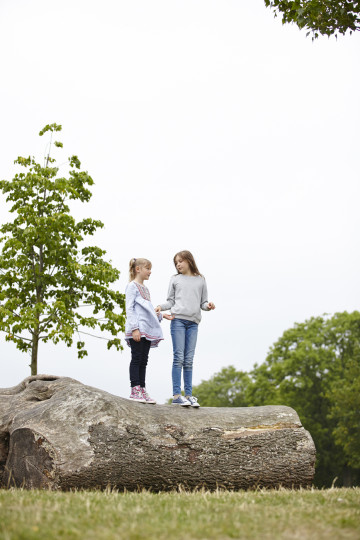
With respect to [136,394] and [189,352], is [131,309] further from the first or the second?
[136,394]

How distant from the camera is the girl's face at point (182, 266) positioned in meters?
10.9

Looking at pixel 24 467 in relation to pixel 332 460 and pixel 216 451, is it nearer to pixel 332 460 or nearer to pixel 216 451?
pixel 216 451

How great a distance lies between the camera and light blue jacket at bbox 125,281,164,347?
9984 millimetres

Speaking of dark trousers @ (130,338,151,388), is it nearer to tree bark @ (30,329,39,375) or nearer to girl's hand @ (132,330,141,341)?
girl's hand @ (132,330,141,341)

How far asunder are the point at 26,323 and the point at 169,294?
8053 millimetres

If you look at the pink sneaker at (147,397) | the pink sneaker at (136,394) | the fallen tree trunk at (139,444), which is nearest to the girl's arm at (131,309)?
the pink sneaker at (136,394)

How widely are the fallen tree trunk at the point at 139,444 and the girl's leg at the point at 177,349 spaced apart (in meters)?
0.49

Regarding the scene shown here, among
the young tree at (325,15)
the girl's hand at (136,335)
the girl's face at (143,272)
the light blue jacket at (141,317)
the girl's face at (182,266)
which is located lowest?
the girl's hand at (136,335)

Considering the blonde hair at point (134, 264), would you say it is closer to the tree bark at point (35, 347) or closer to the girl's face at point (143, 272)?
the girl's face at point (143, 272)

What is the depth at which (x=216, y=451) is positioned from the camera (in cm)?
949

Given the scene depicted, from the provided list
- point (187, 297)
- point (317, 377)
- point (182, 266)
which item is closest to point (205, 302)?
point (187, 297)

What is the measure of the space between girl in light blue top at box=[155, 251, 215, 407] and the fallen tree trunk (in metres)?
0.55

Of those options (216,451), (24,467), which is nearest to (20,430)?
(24,467)

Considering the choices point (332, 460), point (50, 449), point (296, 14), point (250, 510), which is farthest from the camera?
point (332, 460)
